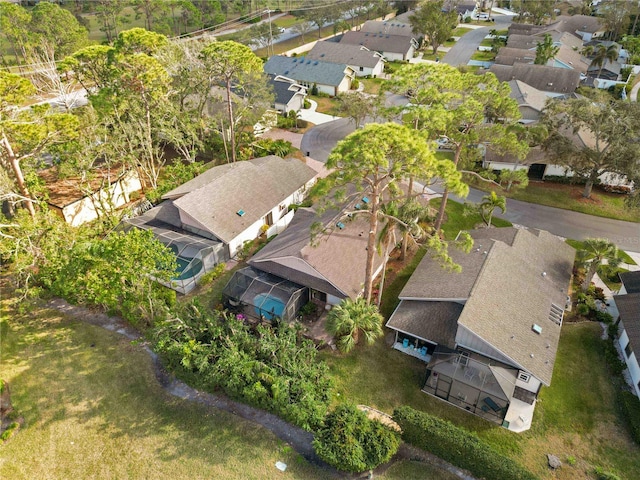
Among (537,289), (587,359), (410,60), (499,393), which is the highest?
(410,60)

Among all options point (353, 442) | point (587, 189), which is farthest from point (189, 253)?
point (587, 189)

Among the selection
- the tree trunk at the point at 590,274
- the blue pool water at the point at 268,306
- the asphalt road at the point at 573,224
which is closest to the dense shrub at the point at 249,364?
the blue pool water at the point at 268,306

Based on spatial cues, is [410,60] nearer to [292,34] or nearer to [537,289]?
[292,34]

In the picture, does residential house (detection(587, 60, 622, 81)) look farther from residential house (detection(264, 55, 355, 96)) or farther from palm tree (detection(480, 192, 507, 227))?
palm tree (detection(480, 192, 507, 227))

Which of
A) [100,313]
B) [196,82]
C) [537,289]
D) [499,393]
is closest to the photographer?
[499,393]

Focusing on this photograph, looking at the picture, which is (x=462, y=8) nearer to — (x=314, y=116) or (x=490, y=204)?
(x=314, y=116)

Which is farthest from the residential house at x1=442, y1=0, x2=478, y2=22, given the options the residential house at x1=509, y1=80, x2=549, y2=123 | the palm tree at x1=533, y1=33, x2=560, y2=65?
the residential house at x1=509, y1=80, x2=549, y2=123

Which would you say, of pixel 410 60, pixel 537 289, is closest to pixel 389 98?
pixel 410 60

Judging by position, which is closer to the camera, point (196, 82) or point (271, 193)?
point (271, 193)
